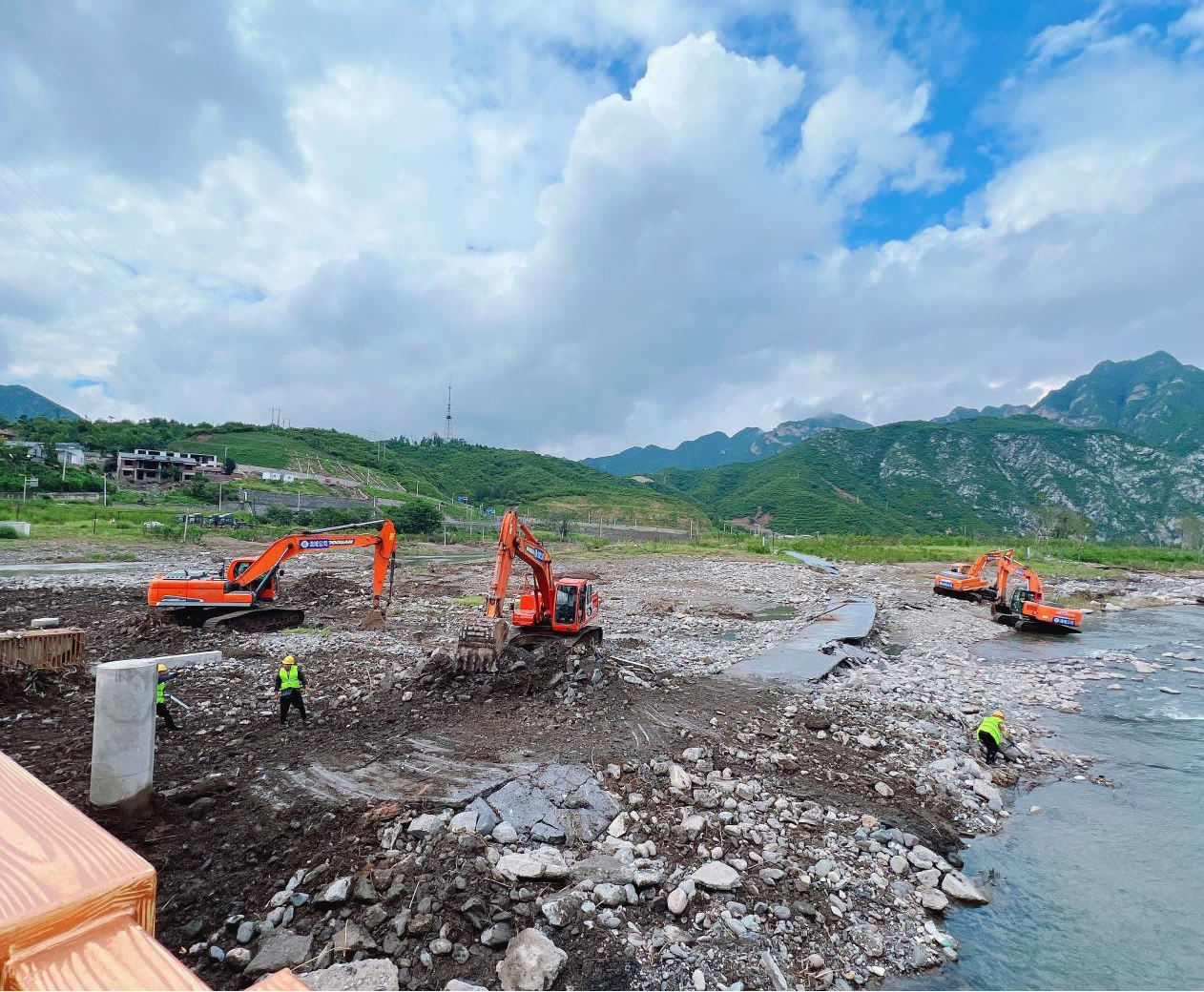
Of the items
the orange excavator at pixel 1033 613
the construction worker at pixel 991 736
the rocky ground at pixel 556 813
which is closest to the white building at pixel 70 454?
the rocky ground at pixel 556 813

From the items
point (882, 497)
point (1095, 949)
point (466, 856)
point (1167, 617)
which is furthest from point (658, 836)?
point (882, 497)

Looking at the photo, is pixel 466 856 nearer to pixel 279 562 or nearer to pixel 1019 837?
pixel 1019 837

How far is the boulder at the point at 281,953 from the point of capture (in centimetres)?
492

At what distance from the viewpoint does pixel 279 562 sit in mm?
17766

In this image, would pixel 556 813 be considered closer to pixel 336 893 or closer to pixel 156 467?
pixel 336 893

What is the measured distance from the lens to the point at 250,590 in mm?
17781

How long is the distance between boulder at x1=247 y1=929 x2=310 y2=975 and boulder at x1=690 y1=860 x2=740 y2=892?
11.5ft

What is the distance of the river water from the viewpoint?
572cm

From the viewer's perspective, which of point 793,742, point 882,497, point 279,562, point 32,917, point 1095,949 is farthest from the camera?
point 882,497

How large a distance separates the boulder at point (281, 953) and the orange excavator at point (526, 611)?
7203 millimetres

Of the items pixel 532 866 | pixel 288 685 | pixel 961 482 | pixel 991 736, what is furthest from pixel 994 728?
pixel 961 482

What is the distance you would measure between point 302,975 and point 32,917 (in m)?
5.03

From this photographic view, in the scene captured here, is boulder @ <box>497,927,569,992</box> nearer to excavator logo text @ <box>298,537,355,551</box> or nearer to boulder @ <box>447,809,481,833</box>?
boulder @ <box>447,809,481,833</box>

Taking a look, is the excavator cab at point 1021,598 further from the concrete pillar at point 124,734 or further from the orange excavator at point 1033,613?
the concrete pillar at point 124,734
